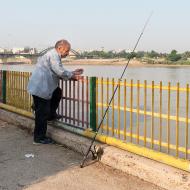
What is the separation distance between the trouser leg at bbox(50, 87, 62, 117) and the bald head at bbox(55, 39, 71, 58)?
68 cm

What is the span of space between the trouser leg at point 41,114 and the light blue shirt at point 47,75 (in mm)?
126

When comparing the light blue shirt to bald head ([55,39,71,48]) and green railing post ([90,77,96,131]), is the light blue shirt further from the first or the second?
green railing post ([90,77,96,131])

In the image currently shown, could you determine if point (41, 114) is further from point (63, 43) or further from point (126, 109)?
point (126, 109)

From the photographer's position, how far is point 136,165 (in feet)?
15.5

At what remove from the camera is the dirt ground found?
14.6 feet

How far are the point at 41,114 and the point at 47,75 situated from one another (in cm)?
62

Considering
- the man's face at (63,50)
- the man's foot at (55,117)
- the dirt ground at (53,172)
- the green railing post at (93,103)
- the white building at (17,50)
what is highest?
the white building at (17,50)

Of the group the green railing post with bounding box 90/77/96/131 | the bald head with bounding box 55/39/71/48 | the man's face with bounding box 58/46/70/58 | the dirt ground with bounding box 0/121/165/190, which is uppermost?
the bald head with bounding box 55/39/71/48

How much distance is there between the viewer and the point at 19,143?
6.46 metres

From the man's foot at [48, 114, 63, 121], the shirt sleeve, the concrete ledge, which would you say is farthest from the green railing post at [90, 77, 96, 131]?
the man's foot at [48, 114, 63, 121]

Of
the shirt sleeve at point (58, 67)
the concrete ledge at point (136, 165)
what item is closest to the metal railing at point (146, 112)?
the concrete ledge at point (136, 165)

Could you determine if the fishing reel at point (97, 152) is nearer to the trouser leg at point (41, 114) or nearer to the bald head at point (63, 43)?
the trouser leg at point (41, 114)

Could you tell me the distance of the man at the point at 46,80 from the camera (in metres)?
6.00

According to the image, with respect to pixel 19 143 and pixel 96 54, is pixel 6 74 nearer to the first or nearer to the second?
pixel 19 143
